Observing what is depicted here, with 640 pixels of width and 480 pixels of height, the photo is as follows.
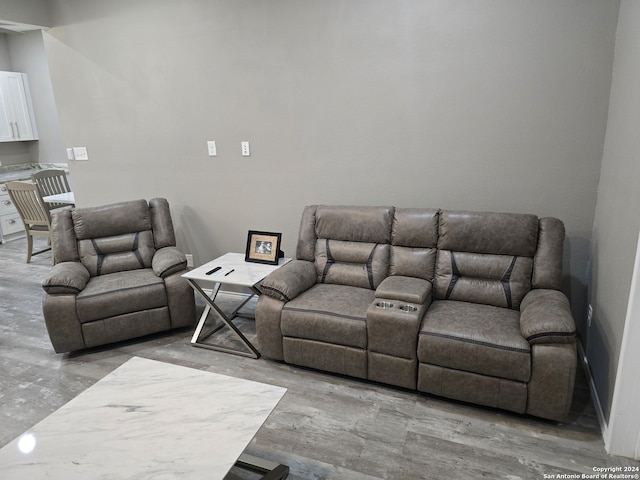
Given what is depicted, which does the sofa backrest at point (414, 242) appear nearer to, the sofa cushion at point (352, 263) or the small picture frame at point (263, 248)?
the sofa cushion at point (352, 263)

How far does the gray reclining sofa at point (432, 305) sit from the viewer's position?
2.23 meters

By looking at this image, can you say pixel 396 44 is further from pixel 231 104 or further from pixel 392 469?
pixel 392 469

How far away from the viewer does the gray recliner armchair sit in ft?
9.93

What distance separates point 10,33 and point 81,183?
3.89 metres

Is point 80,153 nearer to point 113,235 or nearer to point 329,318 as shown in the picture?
point 113,235

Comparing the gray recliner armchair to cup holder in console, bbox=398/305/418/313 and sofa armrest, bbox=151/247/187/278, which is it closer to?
sofa armrest, bbox=151/247/187/278

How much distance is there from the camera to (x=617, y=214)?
88.9 inches

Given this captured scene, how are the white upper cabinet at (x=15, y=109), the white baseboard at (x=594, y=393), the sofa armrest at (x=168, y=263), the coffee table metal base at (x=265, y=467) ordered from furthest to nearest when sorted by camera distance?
the white upper cabinet at (x=15, y=109) < the sofa armrest at (x=168, y=263) < the white baseboard at (x=594, y=393) < the coffee table metal base at (x=265, y=467)

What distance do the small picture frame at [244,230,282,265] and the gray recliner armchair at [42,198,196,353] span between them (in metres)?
0.54

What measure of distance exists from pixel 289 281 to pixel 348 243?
1.83 ft

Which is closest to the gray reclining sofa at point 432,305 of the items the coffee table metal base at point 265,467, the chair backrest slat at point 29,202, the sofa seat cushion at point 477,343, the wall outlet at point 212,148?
the sofa seat cushion at point 477,343

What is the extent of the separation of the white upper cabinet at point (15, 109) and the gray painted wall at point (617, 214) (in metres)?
7.37

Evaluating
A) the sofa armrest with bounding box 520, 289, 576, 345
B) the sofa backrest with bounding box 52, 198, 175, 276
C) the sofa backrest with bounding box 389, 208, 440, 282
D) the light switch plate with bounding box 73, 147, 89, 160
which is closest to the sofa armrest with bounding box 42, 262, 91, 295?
the sofa backrest with bounding box 52, 198, 175, 276

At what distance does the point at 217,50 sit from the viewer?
3537mm
